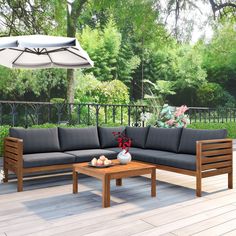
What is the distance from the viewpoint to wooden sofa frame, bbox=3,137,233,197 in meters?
4.27

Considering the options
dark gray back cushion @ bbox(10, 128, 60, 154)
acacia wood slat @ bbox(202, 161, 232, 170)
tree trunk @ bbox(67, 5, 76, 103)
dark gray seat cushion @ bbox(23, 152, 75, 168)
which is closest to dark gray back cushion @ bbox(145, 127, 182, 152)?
acacia wood slat @ bbox(202, 161, 232, 170)

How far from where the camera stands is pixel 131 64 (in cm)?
1866

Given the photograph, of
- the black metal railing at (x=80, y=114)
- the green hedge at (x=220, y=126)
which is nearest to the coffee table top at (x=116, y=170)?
the black metal railing at (x=80, y=114)

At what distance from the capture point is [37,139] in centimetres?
514

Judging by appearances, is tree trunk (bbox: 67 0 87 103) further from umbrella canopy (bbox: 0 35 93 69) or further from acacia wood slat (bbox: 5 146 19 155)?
acacia wood slat (bbox: 5 146 19 155)

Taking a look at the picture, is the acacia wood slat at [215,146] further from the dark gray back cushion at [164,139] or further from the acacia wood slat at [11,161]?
the acacia wood slat at [11,161]

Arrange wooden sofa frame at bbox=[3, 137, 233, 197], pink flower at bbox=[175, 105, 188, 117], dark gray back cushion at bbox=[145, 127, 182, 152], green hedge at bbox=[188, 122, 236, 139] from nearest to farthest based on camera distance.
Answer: wooden sofa frame at bbox=[3, 137, 233, 197] → dark gray back cushion at bbox=[145, 127, 182, 152] → pink flower at bbox=[175, 105, 188, 117] → green hedge at bbox=[188, 122, 236, 139]

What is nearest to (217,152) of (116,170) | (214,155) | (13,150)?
(214,155)

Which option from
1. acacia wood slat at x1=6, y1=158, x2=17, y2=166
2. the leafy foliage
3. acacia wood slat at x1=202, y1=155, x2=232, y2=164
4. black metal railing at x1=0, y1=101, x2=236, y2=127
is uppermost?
the leafy foliage

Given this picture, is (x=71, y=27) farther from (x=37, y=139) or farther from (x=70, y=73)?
(x=37, y=139)

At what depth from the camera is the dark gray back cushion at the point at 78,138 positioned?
545 centimetres

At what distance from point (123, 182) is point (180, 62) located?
1693 centimetres

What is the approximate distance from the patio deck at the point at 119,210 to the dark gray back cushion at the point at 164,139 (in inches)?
25.1

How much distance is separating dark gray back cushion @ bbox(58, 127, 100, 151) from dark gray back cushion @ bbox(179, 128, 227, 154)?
5.10ft
